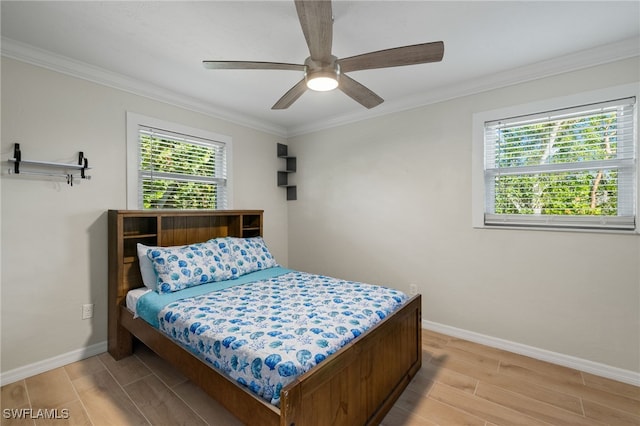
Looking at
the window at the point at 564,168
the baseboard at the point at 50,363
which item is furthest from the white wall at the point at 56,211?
the window at the point at 564,168

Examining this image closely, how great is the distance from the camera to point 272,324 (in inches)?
69.4

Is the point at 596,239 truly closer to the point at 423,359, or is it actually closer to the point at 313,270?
the point at 423,359

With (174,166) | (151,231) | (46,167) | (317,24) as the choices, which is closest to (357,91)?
(317,24)

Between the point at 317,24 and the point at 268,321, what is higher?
the point at 317,24

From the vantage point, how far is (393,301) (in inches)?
86.7

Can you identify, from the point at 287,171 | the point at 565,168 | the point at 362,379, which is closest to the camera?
the point at 362,379

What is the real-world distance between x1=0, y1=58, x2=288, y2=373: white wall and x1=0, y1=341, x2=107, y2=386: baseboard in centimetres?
3

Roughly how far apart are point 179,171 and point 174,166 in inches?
3.0

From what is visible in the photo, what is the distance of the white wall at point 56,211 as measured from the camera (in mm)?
2223

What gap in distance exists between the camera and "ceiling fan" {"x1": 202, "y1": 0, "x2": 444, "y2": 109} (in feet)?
4.52

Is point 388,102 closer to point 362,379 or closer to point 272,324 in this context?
point 272,324

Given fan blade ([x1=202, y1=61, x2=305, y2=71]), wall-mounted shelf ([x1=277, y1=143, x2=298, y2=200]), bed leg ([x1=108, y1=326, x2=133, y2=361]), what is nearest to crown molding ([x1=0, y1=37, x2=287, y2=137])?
wall-mounted shelf ([x1=277, y1=143, x2=298, y2=200])

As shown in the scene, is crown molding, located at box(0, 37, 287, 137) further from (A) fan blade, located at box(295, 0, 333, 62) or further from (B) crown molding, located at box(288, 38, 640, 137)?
(A) fan blade, located at box(295, 0, 333, 62)

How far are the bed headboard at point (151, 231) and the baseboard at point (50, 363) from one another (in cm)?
26
